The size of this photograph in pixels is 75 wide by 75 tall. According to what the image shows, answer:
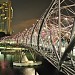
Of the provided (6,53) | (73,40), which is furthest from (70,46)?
(6,53)

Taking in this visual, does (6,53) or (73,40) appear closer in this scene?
(73,40)

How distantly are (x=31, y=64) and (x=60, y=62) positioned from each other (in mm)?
38626

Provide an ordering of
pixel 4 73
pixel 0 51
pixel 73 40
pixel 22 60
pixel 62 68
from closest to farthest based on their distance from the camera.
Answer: pixel 73 40
pixel 62 68
pixel 4 73
pixel 22 60
pixel 0 51

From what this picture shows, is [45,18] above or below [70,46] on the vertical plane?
above

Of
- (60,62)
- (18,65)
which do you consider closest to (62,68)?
(60,62)

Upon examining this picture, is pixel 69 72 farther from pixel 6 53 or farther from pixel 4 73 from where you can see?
pixel 6 53

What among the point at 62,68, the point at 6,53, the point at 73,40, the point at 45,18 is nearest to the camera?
the point at 73,40

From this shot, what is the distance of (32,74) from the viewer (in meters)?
34.5

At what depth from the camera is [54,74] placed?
3353 cm

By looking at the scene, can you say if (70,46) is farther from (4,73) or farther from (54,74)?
(4,73)

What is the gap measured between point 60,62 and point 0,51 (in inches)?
2778

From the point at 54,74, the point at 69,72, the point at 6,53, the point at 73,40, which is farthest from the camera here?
the point at 6,53

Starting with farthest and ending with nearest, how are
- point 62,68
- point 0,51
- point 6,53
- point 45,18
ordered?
point 0,51, point 6,53, point 45,18, point 62,68

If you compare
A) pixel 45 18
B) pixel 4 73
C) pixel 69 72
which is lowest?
pixel 4 73
